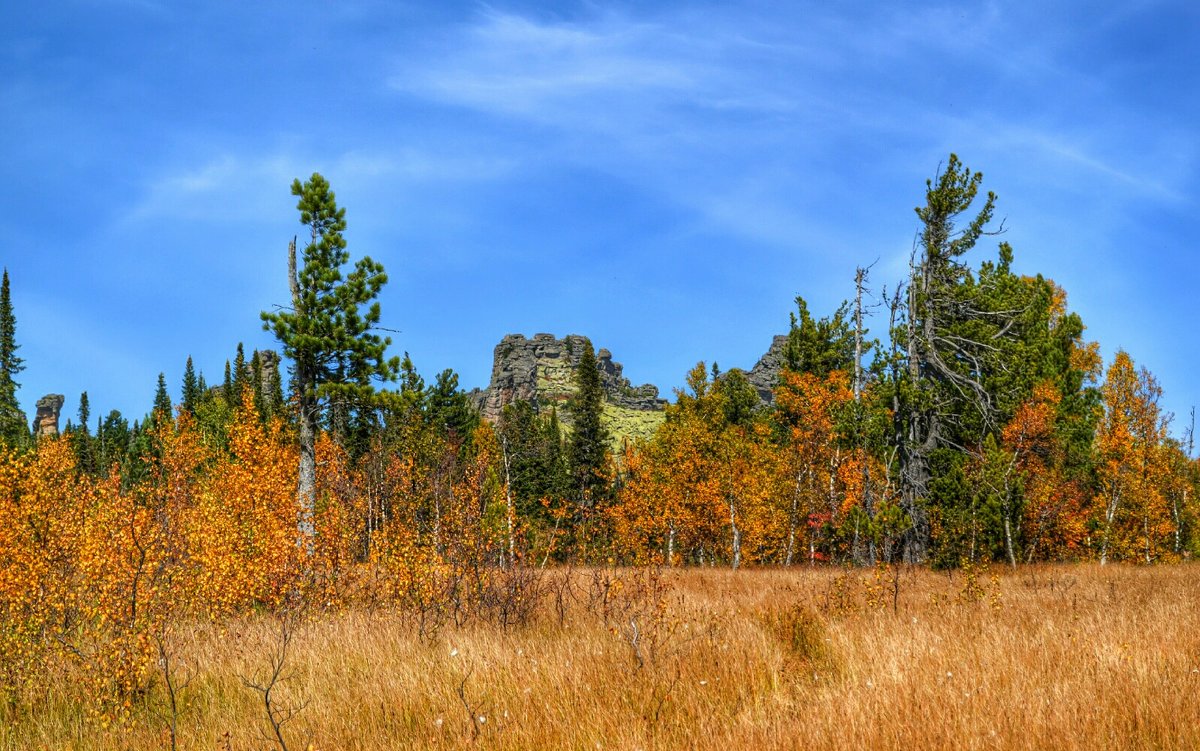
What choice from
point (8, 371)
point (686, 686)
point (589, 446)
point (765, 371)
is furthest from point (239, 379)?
point (765, 371)

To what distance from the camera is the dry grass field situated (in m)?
4.88

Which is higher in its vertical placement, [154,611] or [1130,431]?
[1130,431]

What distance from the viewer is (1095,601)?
11586 millimetres

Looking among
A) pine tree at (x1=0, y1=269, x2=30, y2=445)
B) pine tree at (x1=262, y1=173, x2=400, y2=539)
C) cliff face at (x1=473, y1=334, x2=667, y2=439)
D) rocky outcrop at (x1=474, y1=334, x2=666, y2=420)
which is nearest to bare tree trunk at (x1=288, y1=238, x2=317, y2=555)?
pine tree at (x1=262, y1=173, x2=400, y2=539)

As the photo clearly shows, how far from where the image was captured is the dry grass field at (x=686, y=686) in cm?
488

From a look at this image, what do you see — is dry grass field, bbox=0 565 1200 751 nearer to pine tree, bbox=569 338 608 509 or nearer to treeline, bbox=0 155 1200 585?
treeline, bbox=0 155 1200 585

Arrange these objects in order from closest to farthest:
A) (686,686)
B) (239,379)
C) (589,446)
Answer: (686,686), (589,446), (239,379)

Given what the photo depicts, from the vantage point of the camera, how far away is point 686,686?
624 centimetres

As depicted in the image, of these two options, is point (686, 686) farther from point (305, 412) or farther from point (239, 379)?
point (239, 379)

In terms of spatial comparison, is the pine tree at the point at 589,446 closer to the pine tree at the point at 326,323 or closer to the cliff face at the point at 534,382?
the pine tree at the point at 326,323

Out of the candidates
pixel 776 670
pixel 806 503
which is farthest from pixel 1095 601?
pixel 806 503

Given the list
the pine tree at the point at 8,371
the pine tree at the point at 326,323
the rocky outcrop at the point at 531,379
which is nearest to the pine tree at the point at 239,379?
the pine tree at the point at 8,371

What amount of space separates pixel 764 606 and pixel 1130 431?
26292mm

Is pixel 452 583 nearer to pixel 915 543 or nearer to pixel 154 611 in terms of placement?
pixel 154 611
